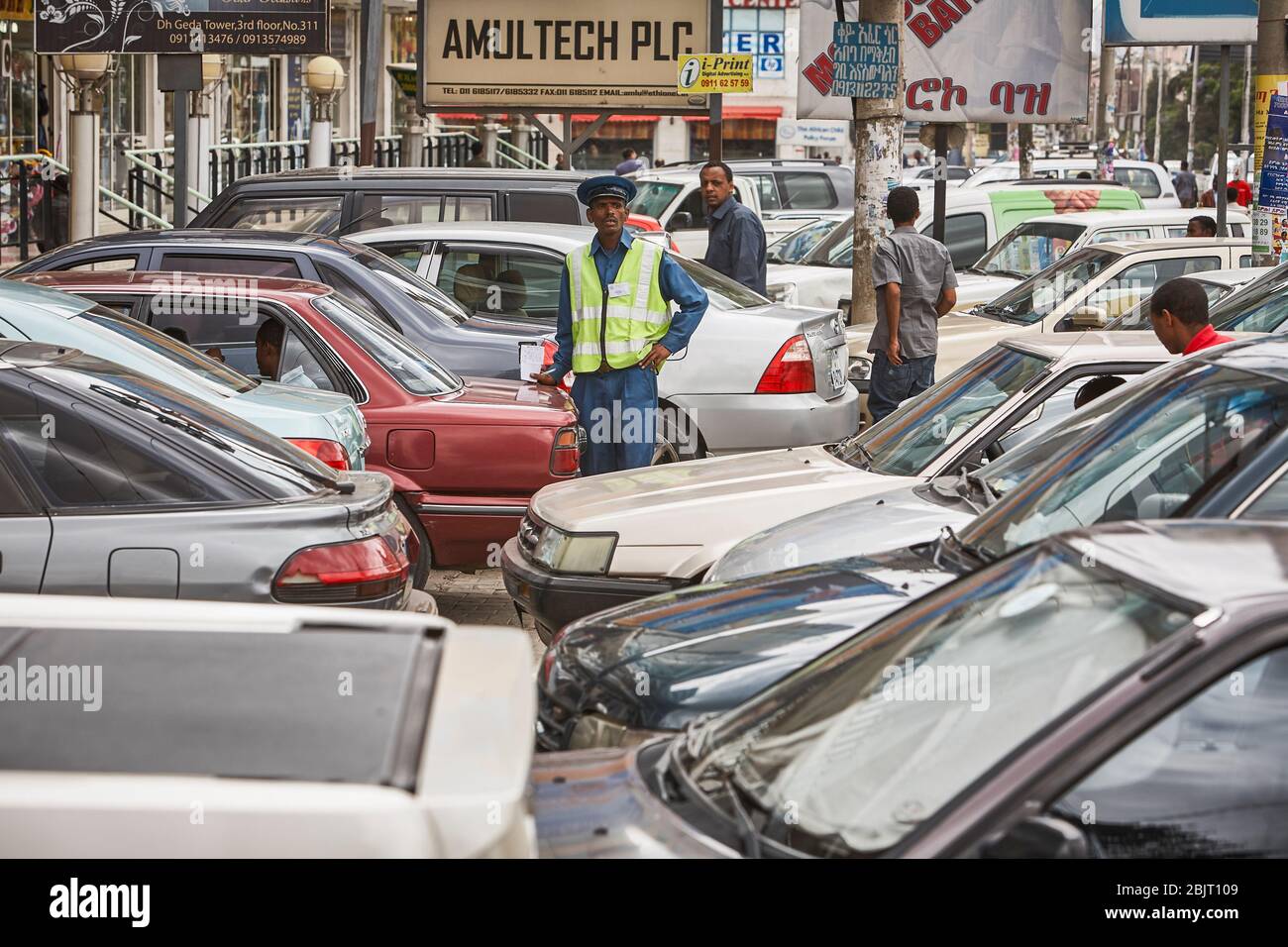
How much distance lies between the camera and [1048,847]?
2.66 metres

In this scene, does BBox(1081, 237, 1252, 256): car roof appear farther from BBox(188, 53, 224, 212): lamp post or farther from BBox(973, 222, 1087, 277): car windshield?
BBox(188, 53, 224, 212): lamp post

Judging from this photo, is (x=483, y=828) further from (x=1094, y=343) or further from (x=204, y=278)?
(x=204, y=278)

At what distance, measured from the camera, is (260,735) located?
2.74m

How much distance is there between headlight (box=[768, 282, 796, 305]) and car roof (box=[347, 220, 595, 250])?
203 inches

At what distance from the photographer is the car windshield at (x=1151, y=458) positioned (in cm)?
477

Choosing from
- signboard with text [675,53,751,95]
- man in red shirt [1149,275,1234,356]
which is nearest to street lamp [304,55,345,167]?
signboard with text [675,53,751,95]

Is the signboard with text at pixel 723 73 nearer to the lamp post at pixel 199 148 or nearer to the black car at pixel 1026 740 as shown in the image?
the lamp post at pixel 199 148

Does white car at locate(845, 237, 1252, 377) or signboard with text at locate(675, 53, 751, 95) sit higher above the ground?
signboard with text at locate(675, 53, 751, 95)

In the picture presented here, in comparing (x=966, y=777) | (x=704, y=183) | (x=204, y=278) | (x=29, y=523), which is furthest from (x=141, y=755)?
(x=704, y=183)

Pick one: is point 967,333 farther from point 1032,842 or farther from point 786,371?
point 1032,842

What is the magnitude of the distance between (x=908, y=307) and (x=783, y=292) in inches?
225

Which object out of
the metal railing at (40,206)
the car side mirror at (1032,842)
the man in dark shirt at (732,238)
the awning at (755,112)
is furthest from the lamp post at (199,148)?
the awning at (755,112)

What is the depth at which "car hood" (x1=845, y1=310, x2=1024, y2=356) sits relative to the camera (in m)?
11.9

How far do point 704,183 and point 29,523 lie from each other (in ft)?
26.7
